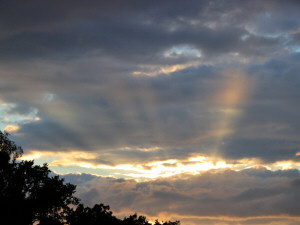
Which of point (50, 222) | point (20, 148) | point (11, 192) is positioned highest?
point (20, 148)

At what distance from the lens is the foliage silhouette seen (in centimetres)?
6397

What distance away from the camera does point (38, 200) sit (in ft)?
218

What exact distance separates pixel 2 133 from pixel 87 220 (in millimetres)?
20667

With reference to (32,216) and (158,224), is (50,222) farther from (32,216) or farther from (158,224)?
(158,224)

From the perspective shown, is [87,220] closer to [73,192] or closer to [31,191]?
[73,192]

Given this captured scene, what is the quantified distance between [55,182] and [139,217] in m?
17.2

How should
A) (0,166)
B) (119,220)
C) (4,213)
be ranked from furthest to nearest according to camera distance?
(119,220) → (0,166) → (4,213)

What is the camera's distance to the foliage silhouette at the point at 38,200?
64.0m

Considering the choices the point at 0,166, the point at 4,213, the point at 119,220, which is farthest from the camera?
the point at 119,220

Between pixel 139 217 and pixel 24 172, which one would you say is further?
pixel 139 217

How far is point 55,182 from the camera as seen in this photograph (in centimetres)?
6906

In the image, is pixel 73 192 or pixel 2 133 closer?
pixel 73 192

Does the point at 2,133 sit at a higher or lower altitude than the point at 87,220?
higher

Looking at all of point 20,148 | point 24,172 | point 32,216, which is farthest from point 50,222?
point 20,148
